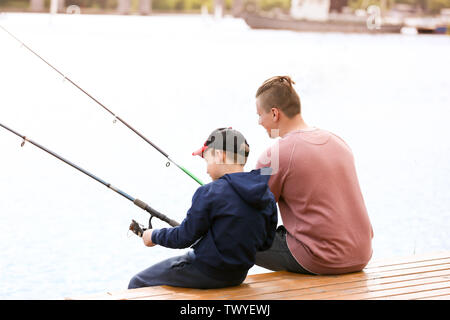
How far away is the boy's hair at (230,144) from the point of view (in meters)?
2.02

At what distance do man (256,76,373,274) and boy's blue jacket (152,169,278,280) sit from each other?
0.52 feet

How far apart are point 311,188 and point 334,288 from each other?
1.02 ft

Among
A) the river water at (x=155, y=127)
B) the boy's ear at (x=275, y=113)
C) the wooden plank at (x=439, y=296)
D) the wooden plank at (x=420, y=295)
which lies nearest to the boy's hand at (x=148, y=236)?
the boy's ear at (x=275, y=113)

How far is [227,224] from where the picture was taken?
1991 millimetres

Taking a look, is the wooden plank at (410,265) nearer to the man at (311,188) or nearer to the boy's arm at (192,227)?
the man at (311,188)

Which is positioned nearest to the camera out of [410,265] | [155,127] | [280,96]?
[280,96]

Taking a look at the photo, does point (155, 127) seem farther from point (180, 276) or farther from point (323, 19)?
point (323, 19)

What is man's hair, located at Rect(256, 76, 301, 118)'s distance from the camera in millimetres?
2225

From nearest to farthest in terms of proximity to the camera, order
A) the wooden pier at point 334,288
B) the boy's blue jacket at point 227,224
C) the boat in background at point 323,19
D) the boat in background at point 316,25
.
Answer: the boy's blue jacket at point 227,224
the wooden pier at point 334,288
the boat in background at point 316,25
the boat in background at point 323,19

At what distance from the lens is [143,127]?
1074 cm

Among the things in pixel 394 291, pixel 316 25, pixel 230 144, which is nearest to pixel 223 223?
pixel 230 144

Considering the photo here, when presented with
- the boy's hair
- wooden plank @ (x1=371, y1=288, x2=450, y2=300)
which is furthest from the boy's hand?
wooden plank @ (x1=371, y1=288, x2=450, y2=300)

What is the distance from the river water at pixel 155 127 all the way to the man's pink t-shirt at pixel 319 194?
2.15m

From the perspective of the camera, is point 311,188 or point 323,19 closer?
point 311,188
